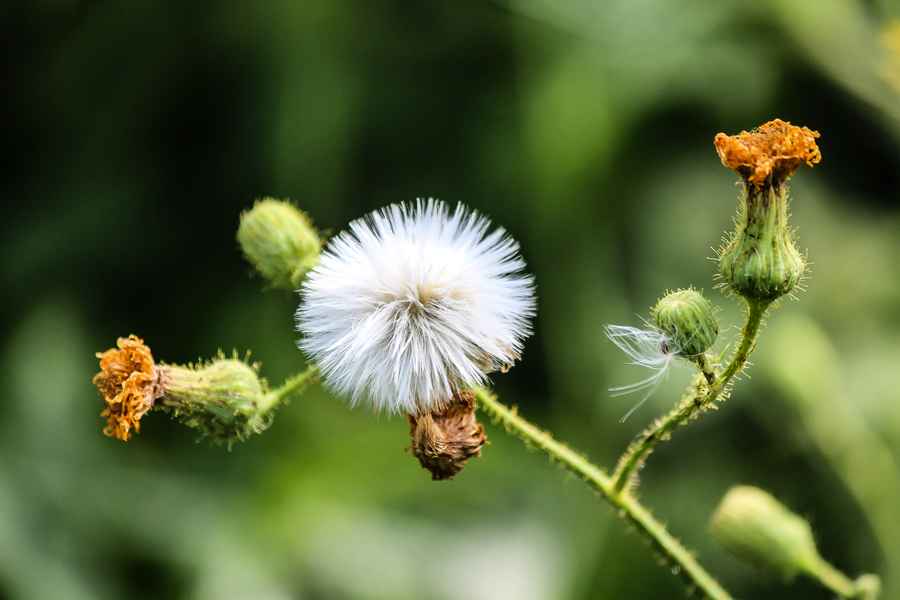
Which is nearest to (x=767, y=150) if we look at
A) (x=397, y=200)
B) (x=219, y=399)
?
A: (x=219, y=399)

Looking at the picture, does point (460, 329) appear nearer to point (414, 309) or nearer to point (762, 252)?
point (414, 309)

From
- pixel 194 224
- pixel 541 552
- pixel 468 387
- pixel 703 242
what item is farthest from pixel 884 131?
pixel 468 387

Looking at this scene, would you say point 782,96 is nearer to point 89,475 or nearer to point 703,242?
point 703,242

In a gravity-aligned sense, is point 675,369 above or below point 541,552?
above

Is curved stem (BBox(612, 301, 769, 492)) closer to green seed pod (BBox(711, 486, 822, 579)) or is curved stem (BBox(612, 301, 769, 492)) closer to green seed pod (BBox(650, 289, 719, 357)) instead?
green seed pod (BBox(650, 289, 719, 357))

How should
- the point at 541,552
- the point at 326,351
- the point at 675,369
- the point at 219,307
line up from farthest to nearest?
the point at 219,307
the point at 541,552
the point at 675,369
the point at 326,351

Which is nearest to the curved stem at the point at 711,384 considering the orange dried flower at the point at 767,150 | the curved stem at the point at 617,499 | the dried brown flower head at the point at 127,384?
the curved stem at the point at 617,499
